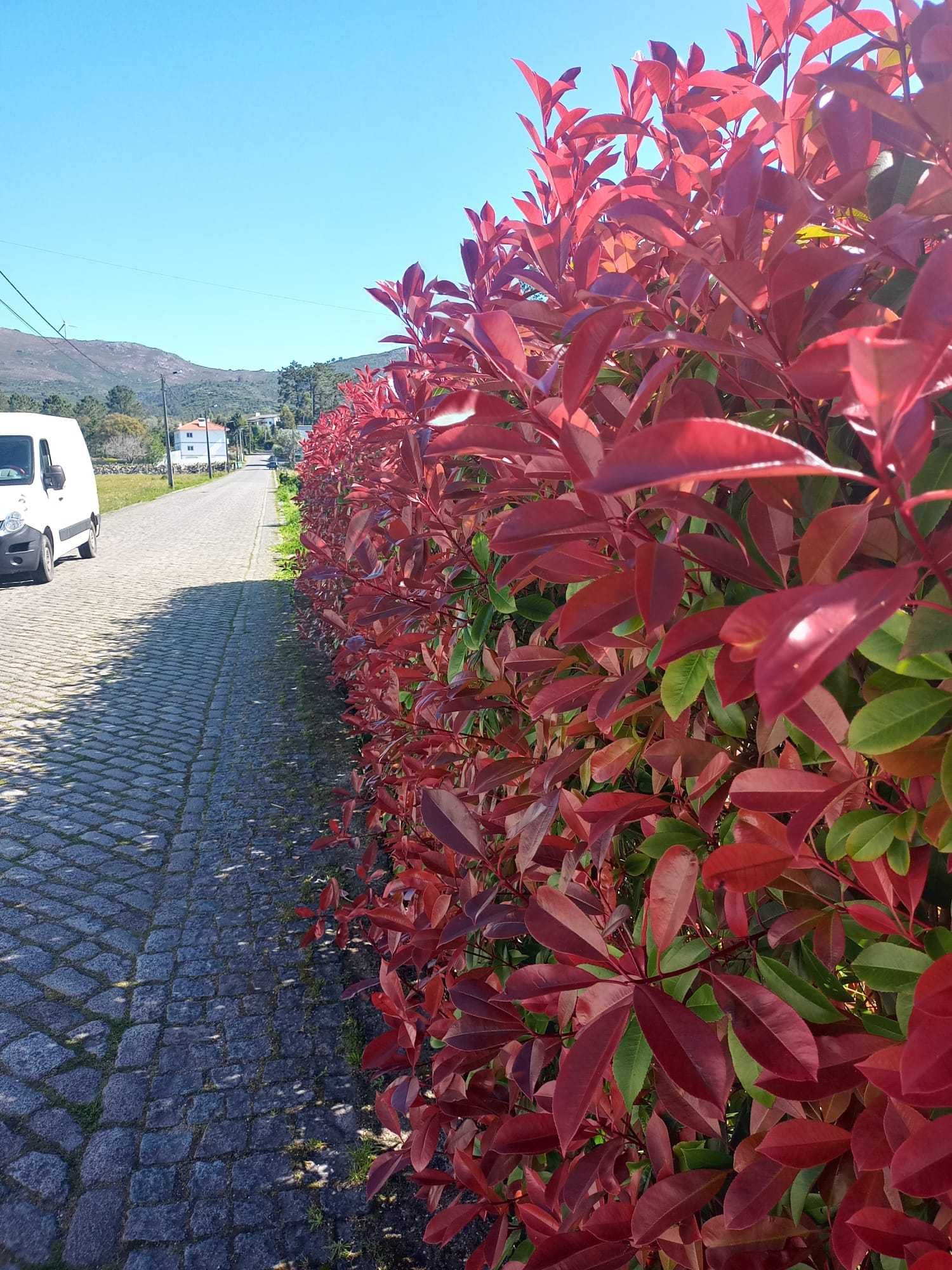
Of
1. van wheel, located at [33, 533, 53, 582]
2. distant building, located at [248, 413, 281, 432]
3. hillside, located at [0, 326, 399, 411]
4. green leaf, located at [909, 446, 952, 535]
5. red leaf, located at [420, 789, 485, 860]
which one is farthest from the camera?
hillside, located at [0, 326, 399, 411]

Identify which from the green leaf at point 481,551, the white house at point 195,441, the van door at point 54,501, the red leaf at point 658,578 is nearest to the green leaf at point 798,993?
the red leaf at point 658,578

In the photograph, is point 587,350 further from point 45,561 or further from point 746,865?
point 45,561

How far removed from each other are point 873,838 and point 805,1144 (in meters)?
0.32

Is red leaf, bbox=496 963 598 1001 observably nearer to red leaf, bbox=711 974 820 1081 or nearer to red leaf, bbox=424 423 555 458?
red leaf, bbox=711 974 820 1081

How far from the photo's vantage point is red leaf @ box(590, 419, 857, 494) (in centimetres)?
40

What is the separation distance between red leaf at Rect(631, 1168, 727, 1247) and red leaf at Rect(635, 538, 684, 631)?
779mm

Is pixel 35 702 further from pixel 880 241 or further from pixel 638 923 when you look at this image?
pixel 880 241

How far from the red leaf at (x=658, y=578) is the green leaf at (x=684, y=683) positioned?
263 mm

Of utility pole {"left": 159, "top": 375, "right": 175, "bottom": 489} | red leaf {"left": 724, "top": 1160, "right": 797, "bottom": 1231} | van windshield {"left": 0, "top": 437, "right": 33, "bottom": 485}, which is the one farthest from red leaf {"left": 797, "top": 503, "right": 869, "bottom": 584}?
utility pole {"left": 159, "top": 375, "right": 175, "bottom": 489}

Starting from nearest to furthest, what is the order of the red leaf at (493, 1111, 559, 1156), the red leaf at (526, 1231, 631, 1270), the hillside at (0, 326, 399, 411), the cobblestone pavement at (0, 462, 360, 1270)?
the red leaf at (526, 1231, 631, 1270)
the red leaf at (493, 1111, 559, 1156)
the cobblestone pavement at (0, 462, 360, 1270)
the hillside at (0, 326, 399, 411)

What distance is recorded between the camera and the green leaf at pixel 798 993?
875 millimetres

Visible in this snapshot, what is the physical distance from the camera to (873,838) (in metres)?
0.78

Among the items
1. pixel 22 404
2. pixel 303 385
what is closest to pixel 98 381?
pixel 303 385

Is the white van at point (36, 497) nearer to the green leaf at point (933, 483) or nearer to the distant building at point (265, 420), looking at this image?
the green leaf at point (933, 483)
